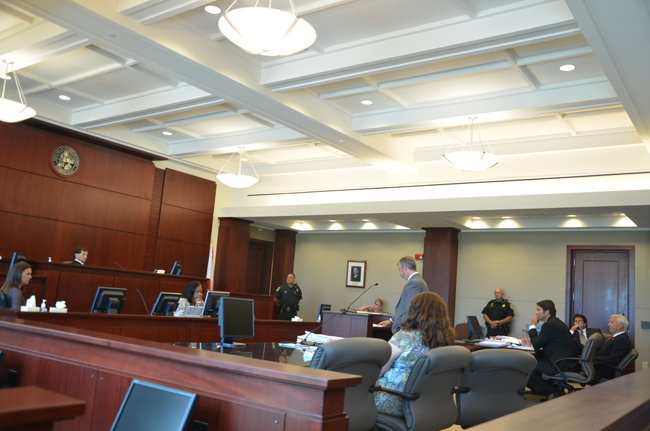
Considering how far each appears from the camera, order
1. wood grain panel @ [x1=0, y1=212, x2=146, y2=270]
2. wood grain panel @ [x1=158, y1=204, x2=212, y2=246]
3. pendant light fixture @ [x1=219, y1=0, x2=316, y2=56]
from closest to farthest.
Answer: pendant light fixture @ [x1=219, y1=0, x2=316, y2=56]
wood grain panel @ [x1=0, y1=212, x2=146, y2=270]
wood grain panel @ [x1=158, y1=204, x2=212, y2=246]

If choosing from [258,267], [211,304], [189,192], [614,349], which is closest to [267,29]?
[211,304]

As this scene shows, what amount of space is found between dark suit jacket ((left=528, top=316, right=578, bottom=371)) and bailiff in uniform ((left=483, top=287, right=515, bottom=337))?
4274 millimetres

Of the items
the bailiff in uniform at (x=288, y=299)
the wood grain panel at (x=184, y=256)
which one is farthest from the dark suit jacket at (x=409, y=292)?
the wood grain panel at (x=184, y=256)

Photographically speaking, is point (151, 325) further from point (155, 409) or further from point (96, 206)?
point (96, 206)

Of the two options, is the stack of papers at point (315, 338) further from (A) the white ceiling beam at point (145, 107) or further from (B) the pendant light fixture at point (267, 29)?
(A) the white ceiling beam at point (145, 107)

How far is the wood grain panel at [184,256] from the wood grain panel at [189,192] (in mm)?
835

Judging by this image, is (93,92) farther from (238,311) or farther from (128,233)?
(238,311)

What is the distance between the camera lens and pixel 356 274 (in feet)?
42.5

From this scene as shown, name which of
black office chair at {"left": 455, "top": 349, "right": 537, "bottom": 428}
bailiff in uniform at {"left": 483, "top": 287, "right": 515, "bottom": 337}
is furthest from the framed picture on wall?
black office chair at {"left": 455, "top": 349, "right": 537, "bottom": 428}

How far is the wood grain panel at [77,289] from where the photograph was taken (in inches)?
313

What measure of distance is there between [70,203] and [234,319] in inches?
263

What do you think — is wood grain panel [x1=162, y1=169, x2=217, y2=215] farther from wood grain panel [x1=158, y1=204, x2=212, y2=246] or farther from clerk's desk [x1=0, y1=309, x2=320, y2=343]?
clerk's desk [x1=0, y1=309, x2=320, y2=343]

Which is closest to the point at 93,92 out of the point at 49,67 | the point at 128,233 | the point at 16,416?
the point at 49,67

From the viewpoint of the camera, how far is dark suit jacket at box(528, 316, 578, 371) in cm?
609
